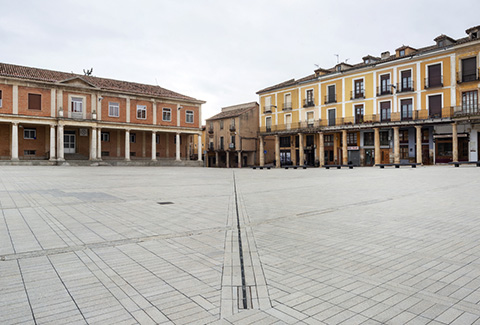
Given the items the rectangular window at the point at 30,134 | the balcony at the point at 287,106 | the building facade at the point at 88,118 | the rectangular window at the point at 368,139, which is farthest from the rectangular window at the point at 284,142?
the rectangular window at the point at 30,134

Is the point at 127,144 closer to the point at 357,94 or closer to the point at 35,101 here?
the point at 35,101

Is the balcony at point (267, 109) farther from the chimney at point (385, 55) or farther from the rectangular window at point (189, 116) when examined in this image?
the chimney at point (385, 55)

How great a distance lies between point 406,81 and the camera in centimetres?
3734

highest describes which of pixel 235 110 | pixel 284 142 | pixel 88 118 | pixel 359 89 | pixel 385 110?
pixel 235 110

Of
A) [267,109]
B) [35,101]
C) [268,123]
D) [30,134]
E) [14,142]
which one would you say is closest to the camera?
[14,142]

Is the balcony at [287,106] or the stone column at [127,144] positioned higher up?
the balcony at [287,106]

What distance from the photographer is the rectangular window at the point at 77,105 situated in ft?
125

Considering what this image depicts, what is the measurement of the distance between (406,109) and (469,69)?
687 centimetres

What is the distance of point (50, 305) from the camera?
2.80 metres

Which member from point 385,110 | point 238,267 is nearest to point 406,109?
point 385,110

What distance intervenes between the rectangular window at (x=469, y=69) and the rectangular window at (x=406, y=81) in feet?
16.6

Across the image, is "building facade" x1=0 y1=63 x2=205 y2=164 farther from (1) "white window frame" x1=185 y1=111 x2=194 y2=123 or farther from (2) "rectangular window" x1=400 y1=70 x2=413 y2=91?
(2) "rectangular window" x1=400 y1=70 x2=413 y2=91

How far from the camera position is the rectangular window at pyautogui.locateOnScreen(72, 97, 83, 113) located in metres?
38.2

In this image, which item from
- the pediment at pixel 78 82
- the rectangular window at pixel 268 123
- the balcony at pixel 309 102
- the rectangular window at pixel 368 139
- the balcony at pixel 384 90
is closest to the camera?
the pediment at pixel 78 82
